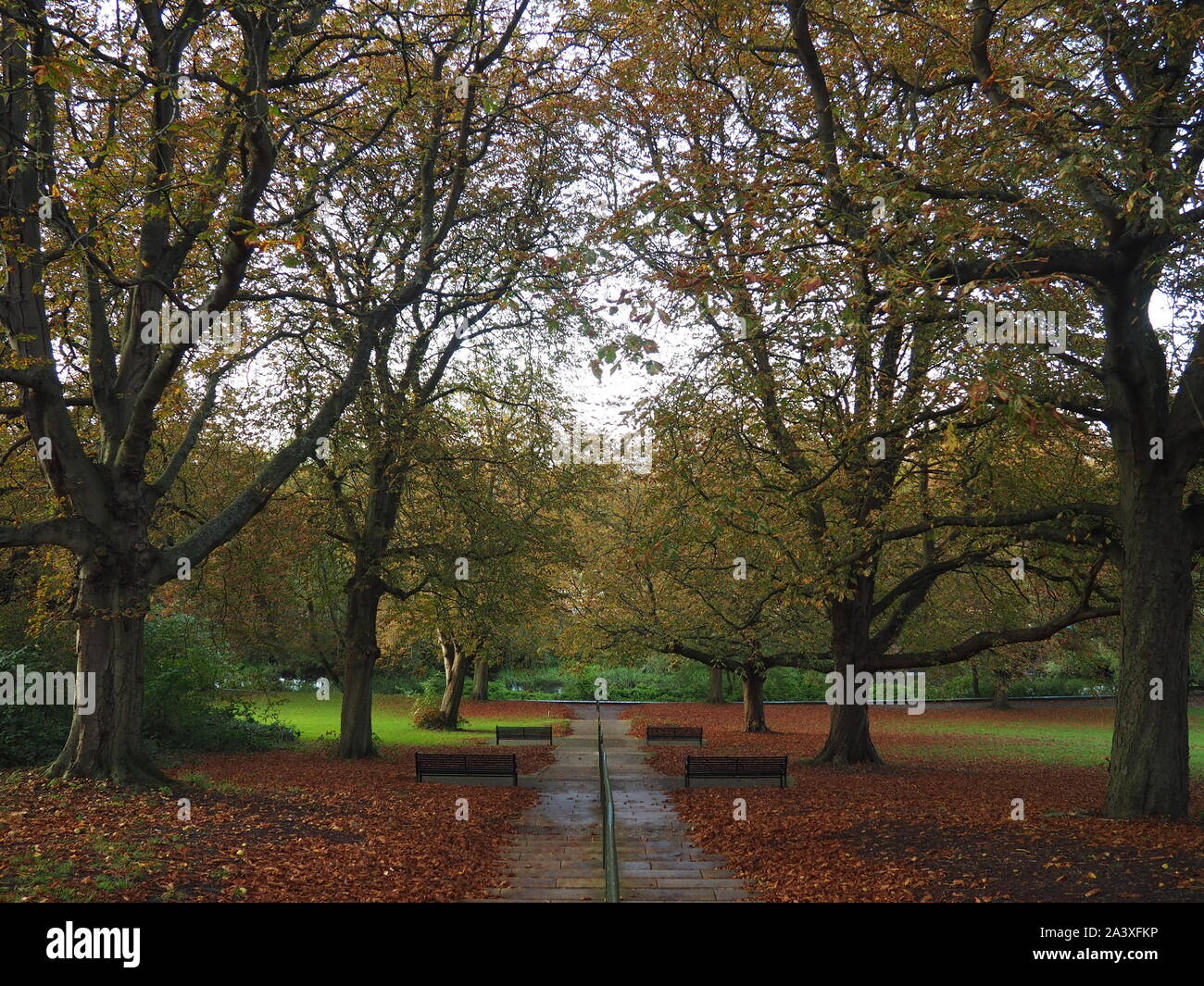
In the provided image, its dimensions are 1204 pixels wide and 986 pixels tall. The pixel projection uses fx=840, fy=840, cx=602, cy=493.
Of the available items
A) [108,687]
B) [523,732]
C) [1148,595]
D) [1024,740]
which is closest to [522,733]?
[523,732]

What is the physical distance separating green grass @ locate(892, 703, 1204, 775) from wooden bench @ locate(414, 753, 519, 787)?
43.2ft

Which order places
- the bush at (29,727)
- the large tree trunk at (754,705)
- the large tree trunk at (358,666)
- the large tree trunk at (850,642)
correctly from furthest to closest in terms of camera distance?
the large tree trunk at (754,705) → the large tree trunk at (358,666) → the large tree trunk at (850,642) → the bush at (29,727)

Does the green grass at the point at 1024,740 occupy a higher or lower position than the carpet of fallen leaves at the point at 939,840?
lower

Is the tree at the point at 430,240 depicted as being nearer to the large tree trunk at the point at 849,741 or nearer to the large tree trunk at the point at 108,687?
the large tree trunk at the point at 108,687

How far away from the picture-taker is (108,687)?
11188mm

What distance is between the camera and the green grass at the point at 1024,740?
24.0 meters

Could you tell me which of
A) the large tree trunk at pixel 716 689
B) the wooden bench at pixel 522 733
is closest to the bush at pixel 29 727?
the wooden bench at pixel 522 733

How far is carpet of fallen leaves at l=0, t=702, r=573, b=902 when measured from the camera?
7082 mm

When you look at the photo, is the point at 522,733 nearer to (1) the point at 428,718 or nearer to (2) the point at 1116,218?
(1) the point at 428,718

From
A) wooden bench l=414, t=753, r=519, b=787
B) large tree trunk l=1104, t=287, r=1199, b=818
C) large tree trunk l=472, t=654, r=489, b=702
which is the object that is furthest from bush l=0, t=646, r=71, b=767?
large tree trunk l=472, t=654, r=489, b=702

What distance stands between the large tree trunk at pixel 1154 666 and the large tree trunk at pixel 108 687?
1245 centimetres

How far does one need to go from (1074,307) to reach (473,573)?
1234cm

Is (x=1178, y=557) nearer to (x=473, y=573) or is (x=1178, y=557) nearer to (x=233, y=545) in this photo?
(x=473, y=573)

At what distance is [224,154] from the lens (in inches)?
412
